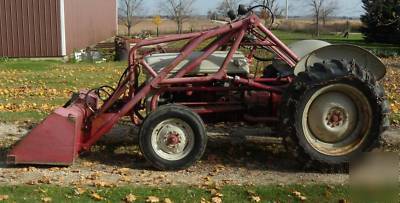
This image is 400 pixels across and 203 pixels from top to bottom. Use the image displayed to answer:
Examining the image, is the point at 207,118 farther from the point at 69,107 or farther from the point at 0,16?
the point at 0,16

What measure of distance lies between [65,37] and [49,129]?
1593 cm

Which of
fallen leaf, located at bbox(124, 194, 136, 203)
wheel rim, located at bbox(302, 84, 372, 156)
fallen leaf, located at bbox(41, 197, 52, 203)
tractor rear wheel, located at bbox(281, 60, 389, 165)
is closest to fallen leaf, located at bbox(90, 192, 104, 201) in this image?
fallen leaf, located at bbox(124, 194, 136, 203)

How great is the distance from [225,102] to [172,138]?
1.07 meters

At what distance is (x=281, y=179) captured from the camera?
646 cm

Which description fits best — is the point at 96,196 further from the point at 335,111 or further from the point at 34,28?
the point at 34,28

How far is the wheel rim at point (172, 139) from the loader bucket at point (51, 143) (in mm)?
929

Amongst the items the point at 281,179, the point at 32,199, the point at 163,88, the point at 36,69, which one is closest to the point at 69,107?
the point at 163,88

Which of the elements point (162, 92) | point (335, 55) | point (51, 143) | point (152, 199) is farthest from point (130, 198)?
point (335, 55)

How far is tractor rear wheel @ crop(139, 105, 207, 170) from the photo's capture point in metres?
6.70

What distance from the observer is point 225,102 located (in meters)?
7.49

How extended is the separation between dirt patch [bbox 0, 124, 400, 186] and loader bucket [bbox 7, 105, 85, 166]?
0.37 ft

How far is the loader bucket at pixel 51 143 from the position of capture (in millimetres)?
6633

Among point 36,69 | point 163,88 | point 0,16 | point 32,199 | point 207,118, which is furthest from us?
point 0,16

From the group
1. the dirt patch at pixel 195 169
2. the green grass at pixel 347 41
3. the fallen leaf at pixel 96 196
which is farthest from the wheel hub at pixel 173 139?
the green grass at pixel 347 41
